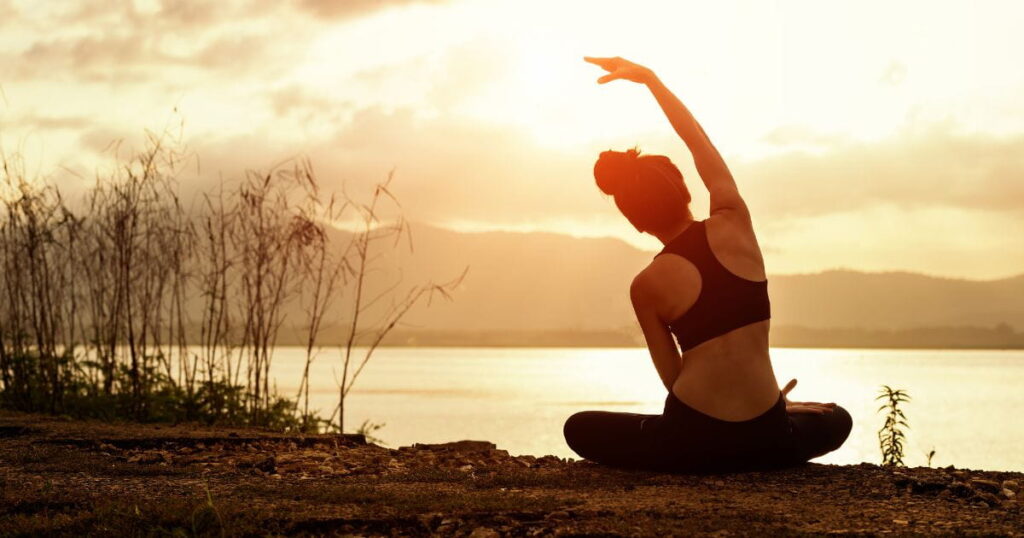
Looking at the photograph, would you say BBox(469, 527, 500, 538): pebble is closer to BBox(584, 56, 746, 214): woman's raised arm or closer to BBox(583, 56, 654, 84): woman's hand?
BBox(584, 56, 746, 214): woman's raised arm

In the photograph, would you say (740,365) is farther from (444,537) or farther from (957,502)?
(444,537)

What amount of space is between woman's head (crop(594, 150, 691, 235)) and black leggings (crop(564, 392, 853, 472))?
0.63m

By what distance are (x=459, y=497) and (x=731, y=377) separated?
1.02 meters

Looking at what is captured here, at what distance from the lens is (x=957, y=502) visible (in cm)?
317

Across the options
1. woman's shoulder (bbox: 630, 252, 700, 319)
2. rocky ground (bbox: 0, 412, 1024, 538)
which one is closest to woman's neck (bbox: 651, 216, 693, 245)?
woman's shoulder (bbox: 630, 252, 700, 319)

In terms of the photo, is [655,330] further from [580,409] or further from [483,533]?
[580,409]

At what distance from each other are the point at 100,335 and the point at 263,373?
1382 millimetres

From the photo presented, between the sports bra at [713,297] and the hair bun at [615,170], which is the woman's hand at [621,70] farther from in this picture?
the sports bra at [713,297]

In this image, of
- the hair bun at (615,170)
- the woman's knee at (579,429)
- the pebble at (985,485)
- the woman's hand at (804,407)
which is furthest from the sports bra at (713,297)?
the pebble at (985,485)

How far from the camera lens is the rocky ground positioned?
9.02 ft

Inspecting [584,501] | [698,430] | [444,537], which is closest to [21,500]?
[444,537]

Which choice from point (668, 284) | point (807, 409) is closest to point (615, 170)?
point (668, 284)

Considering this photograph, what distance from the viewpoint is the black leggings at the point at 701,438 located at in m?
3.39

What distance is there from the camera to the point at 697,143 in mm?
3443
